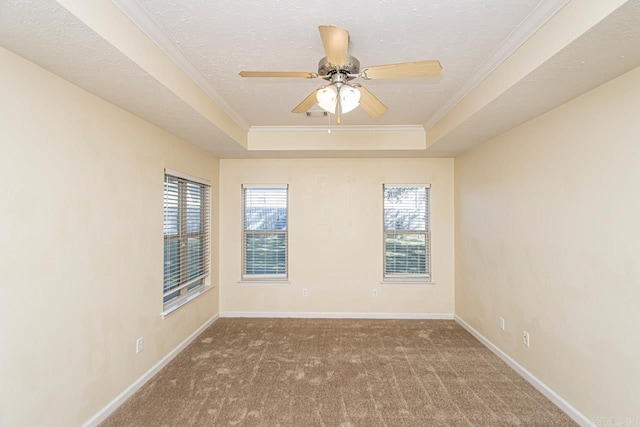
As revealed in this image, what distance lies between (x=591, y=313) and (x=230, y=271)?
4178mm

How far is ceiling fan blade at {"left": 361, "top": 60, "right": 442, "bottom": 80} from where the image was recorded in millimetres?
1702

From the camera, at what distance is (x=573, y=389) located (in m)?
2.37

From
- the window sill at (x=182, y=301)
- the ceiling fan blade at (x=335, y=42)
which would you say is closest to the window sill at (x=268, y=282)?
the window sill at (x=182, y=301)

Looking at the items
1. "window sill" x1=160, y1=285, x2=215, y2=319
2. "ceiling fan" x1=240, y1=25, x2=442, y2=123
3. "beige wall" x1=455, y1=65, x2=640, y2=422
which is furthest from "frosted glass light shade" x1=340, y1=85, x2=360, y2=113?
"window sill" x1=160, y1=285, x2=215, y2=319

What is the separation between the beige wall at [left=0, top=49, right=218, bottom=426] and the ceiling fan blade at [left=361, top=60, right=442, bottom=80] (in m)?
1.91

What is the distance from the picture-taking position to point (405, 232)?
4.79 m

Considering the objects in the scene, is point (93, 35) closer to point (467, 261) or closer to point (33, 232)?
point (33, 232)

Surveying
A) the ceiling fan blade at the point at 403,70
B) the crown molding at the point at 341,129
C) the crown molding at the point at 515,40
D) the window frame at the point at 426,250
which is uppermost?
the crown molding at the point at 341,129

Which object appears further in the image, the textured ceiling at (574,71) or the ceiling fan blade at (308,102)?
the ceiling fan blade at (308,102)

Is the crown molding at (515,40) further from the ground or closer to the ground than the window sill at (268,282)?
further from the ground

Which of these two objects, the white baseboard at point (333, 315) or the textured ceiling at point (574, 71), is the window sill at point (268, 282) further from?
the textured ceiling at point (574, 71)

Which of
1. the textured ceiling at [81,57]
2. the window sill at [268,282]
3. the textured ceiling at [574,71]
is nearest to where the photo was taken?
the textured ceiling at [81,57]

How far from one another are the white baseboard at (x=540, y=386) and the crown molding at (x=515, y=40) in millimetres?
2593

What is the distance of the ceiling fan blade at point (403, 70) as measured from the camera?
170 cm
